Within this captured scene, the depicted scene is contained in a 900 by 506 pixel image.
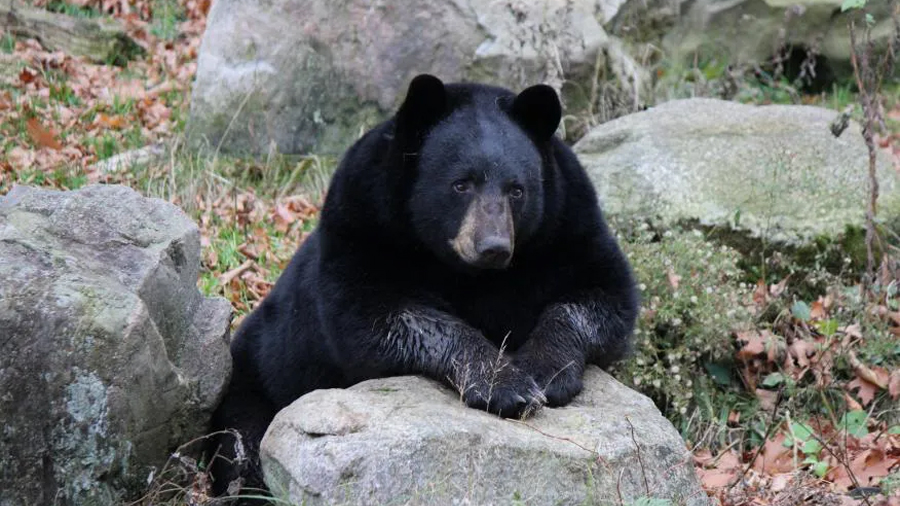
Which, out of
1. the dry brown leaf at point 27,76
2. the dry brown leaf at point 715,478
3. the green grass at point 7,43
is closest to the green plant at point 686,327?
the dry brown leaf at point 715,478

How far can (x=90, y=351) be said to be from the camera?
456 centimetres

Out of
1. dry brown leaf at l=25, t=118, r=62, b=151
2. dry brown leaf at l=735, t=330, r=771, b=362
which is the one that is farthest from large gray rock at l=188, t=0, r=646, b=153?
dry brown leaf at l=735, t=330, r=771, b=362

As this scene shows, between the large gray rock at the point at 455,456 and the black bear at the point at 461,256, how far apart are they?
505 mm

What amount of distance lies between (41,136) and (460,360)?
6594 millimetres

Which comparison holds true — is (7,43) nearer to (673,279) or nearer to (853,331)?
(673,279)

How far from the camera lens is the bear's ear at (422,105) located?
208 inches

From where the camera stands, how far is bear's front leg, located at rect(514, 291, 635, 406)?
505 centimetres

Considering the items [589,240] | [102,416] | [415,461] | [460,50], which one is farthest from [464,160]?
[460,50]

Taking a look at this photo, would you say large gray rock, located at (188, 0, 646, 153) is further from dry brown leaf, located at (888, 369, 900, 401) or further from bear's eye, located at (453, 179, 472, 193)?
bear's eye, located at (453, 179, 472, 193)

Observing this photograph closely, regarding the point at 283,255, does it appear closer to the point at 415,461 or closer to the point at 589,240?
the point at 589,240

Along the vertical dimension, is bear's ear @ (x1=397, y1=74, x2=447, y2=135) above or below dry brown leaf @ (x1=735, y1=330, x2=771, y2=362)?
above

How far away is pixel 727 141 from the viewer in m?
8.55

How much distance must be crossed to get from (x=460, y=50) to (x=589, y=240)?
4.82 metres

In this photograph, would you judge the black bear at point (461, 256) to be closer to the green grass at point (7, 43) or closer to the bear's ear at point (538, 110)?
the bear's ear at point (538, 110)
